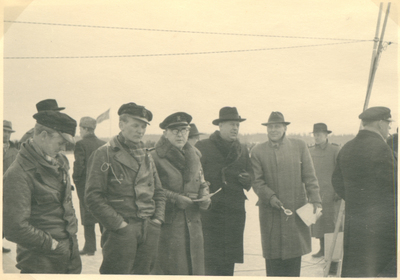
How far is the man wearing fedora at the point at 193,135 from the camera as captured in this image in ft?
14.5

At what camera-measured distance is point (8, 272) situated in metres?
4.50

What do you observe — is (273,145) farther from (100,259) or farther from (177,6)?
(100,259)

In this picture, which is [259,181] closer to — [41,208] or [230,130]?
[230,130]

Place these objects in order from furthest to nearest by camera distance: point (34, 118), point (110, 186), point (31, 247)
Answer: point (34, 118)
point (110, 186)
point (31, 247)

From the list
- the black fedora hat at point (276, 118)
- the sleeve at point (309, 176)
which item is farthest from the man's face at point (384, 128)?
the black fedora hat at point (276, 118)

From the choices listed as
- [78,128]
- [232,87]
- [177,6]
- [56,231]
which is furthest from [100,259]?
[177,6]

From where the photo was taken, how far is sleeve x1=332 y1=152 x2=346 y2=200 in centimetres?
439

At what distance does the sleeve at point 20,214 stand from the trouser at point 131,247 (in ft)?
1.88

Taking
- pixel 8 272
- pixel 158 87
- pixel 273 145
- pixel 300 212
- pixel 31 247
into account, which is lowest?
pixel 8 272

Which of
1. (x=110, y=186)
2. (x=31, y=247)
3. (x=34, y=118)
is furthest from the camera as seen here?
(x=34, y=118)

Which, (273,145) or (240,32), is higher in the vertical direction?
(240,32)

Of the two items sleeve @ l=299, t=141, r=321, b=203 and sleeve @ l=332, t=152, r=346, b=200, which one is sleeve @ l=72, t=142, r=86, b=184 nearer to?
sleeve @ l=299, t=141, r=321, b=203

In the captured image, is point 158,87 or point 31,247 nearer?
point 31,247

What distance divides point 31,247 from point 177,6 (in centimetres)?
281
